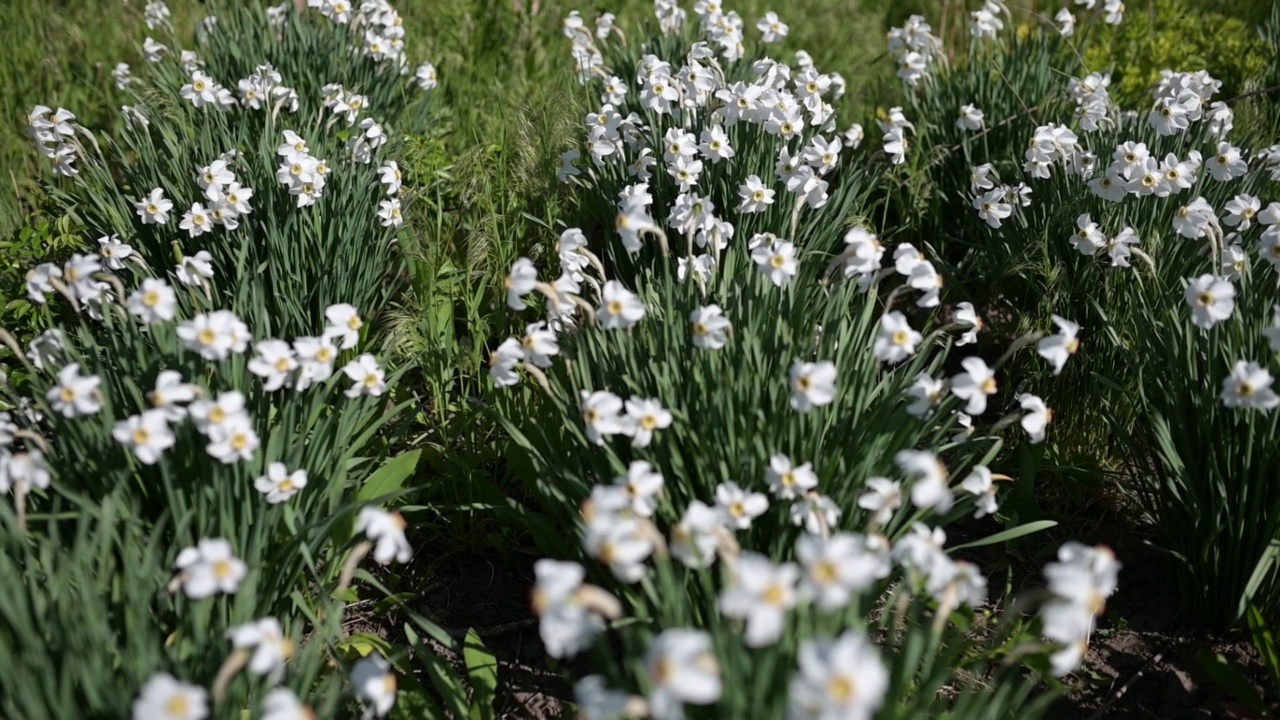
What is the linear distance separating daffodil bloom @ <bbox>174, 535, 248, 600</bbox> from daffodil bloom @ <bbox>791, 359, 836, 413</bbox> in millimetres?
1137

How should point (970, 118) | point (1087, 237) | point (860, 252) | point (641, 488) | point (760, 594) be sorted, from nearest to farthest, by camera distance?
point (760, 594), point (641, 488), point (860, 252), point (1087, 237), point (970, 118)

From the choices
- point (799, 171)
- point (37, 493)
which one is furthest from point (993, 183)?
point (37, 493)

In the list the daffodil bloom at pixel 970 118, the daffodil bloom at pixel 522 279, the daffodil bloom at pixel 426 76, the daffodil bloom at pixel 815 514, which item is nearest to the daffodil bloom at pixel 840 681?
the daffodil bloom at pixel 815 514

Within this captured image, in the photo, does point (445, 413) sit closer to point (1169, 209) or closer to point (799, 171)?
point (799, 171)

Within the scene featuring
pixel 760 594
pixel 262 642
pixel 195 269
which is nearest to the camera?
pixel 760 594

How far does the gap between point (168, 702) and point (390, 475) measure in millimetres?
1172

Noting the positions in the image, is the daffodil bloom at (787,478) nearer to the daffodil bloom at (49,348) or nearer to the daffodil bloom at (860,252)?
the daffodil bloom at (860,252)

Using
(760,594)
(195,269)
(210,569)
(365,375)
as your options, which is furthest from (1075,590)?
(195,269)

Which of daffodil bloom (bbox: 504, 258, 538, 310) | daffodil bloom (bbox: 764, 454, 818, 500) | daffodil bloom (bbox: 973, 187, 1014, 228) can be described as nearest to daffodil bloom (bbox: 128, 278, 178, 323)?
daffodil bloom (bbox: 504, 258, 538, 310)

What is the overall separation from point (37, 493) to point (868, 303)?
2.02 metres

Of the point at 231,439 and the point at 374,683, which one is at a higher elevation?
the point at 231,439

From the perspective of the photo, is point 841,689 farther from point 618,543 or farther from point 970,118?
point 970,118

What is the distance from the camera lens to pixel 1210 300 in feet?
7.54

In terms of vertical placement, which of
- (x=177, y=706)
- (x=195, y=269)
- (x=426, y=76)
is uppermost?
(x=426, y=76)
